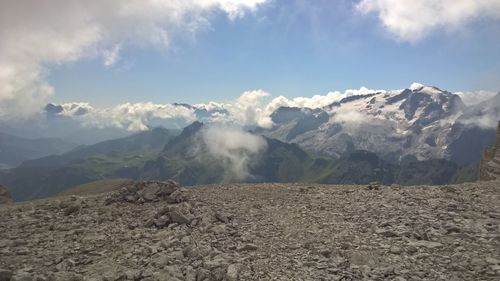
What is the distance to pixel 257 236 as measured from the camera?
61.4ft

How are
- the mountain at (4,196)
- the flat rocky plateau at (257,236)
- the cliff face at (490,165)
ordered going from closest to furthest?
1. the flat rocky plateau at (257,236)
2. the cliff face at (490,165)
3. the mountain at (4,196)

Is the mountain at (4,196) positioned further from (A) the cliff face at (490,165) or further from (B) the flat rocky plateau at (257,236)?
(A) the cliff face at (490,165)

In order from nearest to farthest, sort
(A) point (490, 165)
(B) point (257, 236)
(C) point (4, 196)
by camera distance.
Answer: (B) point (257, 236)
(A) point (490, 165)
(C) point (4, 196)

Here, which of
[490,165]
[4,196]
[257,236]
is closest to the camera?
[257,236]

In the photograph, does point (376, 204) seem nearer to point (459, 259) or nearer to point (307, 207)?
point (307, 207)

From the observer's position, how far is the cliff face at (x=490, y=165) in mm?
38438

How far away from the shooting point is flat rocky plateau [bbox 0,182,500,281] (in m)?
14.9

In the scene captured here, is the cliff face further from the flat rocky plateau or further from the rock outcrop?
the rock outcrop

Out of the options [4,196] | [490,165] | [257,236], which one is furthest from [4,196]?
[490,165]

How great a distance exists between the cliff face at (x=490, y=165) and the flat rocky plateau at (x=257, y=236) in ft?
46.6

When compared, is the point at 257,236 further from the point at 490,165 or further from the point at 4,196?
the point at 4,196

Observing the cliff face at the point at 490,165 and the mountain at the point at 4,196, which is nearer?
the cliff face at the point at 490,165

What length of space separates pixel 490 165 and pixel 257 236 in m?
33.5

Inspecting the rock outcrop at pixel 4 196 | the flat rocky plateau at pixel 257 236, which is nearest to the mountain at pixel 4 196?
the rock outcrop at pixel 4 196
